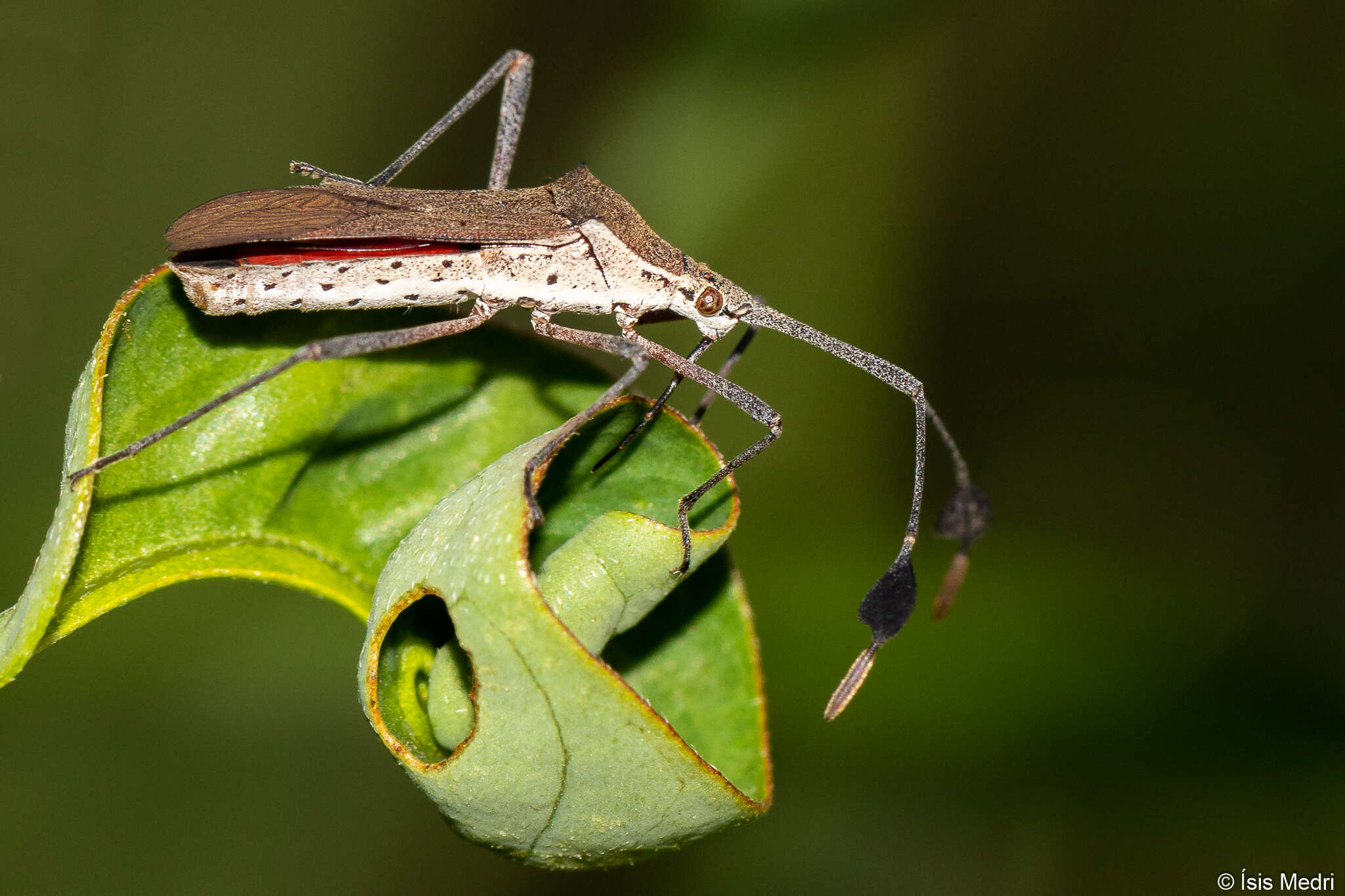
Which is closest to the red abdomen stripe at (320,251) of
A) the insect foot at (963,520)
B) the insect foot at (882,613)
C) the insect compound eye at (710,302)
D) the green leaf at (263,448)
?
the green leaf at (263,448)

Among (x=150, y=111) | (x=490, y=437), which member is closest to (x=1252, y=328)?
(x=490, y=437)

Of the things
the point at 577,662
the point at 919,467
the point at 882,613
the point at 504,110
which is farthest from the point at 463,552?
the point at 504,110

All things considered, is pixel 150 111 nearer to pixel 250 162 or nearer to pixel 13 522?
pixel 250 162

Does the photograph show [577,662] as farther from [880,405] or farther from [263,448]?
[880,405]

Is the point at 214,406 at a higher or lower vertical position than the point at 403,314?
lower

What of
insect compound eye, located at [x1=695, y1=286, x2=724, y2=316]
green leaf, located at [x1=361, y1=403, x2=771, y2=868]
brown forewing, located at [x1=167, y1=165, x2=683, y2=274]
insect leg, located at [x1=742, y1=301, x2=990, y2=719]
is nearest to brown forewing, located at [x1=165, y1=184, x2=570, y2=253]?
brown forewing, located at [x1=167, y1=165, x2=683, y2=274]
